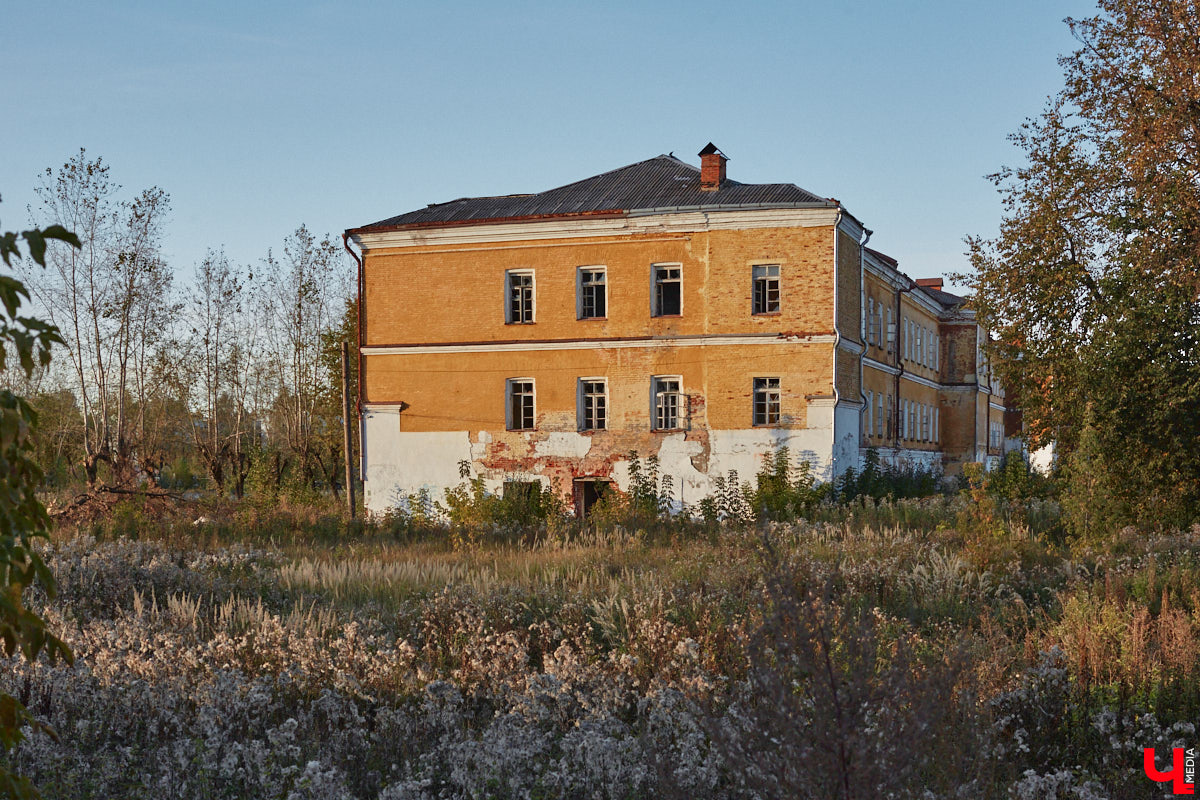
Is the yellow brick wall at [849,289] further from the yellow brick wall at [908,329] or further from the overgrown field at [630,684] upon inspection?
the overgrown field at [630,684]

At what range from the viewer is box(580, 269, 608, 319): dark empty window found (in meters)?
27.2

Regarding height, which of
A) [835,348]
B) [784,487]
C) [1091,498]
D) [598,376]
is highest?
[835,348]

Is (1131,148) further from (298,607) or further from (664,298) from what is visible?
(298,607)

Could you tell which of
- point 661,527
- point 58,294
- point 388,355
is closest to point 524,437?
point 388,355

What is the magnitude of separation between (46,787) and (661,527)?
46.4 feet

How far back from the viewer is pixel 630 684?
254 inches

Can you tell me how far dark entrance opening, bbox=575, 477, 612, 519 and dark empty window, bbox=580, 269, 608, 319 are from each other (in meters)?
4.33

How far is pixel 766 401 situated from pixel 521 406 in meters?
6.53

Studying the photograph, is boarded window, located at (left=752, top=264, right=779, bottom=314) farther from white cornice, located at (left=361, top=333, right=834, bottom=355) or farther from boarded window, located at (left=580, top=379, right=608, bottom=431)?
boarded window, located at (left=580, top=379, right=608, bottom=431)

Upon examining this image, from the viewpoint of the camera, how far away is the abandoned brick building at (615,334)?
25.6 metres

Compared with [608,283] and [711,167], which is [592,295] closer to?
[608,283]

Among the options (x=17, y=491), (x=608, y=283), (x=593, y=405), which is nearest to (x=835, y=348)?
(x=608, y=283)

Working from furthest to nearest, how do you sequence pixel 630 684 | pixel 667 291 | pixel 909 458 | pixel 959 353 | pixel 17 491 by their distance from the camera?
pixel 959 353, pixel 909 458, pixel 667 291, pixel 630 684, pixel 17 491

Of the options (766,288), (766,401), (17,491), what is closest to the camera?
(17,491)
